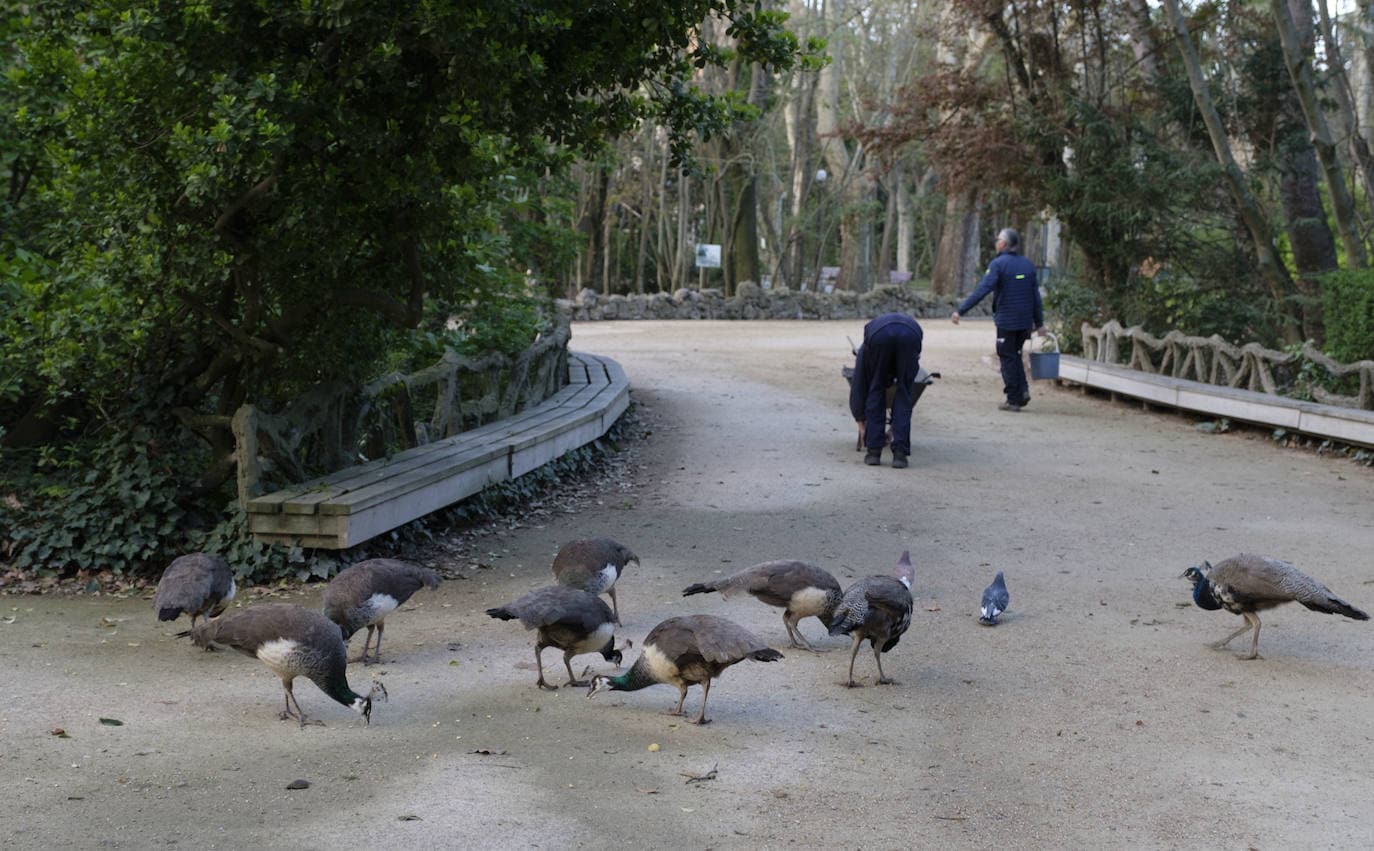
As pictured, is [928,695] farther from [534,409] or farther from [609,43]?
[534,409]

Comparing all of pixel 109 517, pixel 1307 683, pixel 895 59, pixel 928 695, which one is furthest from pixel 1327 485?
pixel 895 59

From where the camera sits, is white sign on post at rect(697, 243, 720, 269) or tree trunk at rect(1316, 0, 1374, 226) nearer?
tree trunk at rect(1316, 0, 1374, 226)

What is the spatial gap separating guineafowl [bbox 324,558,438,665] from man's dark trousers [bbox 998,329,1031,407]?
416 inches

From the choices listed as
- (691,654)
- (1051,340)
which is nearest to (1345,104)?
(1051,340)

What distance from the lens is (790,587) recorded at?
21.9 feet

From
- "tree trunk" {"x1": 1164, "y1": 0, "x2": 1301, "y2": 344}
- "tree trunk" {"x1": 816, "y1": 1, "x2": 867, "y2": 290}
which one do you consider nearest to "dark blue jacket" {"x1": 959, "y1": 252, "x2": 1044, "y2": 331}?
"tree trunk" {"x1": 1164, "y1": 0, "x2": 1301, "y2": 344}

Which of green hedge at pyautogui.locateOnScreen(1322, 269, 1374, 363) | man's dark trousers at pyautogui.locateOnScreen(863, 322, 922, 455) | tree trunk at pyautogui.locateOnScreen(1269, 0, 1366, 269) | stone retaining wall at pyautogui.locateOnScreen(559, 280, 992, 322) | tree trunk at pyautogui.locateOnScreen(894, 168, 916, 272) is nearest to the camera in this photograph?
man's dark trousers at pyautogui.locateOnScreen(863, 322, 922, 455)

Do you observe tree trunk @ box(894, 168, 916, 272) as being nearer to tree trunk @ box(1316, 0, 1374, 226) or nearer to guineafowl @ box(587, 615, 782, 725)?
tree trunk @ box(1316, 0, 1374, 226)

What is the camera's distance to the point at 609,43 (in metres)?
8.36

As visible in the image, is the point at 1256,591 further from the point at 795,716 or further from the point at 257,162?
the point at 257,162

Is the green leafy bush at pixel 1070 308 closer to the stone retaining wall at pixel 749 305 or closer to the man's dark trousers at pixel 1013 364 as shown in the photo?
the man's dark trousers at pixel 1013 364

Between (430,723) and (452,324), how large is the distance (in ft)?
35.2

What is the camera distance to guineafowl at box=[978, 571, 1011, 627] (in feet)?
24.6

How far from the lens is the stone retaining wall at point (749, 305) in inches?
1305
